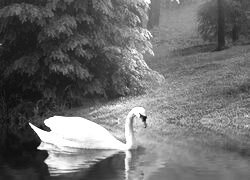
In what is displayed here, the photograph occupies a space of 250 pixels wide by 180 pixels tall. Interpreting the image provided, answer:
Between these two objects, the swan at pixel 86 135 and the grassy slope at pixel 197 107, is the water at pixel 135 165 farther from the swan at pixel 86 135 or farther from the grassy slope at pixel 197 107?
the grassy slope at pixel 197 107

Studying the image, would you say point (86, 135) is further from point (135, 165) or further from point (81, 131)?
point (135, 165)

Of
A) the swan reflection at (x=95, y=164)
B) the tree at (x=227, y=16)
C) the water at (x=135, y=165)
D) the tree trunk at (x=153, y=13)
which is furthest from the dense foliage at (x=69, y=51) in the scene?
the tree trunk at (x=153, y=13)

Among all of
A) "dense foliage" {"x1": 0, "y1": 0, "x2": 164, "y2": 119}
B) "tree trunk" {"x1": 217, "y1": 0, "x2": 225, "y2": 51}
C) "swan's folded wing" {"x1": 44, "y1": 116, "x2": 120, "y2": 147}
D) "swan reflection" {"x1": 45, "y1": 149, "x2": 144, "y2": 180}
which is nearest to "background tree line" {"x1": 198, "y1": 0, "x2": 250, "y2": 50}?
"tree trunk" {"x1": 217, "y1": 0, "x2": 225, "y2": 51}

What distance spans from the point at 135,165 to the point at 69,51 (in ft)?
31.3

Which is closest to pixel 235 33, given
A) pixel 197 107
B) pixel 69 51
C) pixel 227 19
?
pixel 227 19

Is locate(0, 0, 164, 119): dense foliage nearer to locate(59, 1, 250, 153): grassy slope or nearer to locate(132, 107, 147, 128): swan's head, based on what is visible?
locate(59, 1, 250, 153): grassy slope

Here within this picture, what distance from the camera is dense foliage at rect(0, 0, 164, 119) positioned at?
61.3ft

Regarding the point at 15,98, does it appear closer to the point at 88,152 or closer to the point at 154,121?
the point at 154,121

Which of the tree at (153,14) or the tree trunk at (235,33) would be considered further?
the tree at (153,14)

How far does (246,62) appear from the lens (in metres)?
25.4

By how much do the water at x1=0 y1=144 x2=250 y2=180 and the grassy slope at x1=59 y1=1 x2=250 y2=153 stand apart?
3.78 feet

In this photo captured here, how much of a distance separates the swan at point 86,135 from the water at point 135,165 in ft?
0.77

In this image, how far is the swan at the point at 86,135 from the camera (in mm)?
12570

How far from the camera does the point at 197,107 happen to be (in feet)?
58.3
